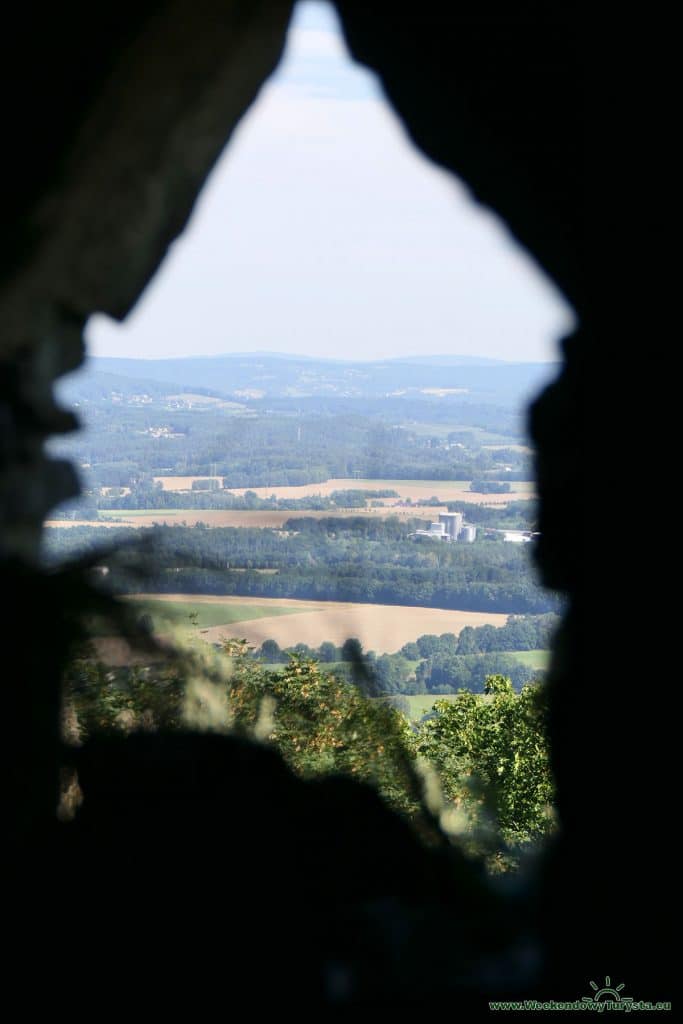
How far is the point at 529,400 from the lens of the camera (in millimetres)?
3047

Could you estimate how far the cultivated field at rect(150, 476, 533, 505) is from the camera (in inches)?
739

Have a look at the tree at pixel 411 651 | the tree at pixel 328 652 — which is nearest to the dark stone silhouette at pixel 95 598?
the tree at pixel 328 652

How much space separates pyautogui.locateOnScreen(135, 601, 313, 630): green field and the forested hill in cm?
2113

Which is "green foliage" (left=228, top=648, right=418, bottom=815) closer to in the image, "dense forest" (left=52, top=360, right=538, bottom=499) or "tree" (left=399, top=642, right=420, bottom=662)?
"dense forest" (left=52, top=360, right=538, bottom=499)

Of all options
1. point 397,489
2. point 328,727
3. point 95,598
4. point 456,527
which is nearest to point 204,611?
point 328,727

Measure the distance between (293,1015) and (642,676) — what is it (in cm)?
131

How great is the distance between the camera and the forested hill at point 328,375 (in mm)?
28734

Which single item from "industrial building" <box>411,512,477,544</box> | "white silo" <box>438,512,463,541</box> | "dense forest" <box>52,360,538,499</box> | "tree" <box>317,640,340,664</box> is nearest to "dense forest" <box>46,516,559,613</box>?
"tree" <box>317,640,340,664</box>

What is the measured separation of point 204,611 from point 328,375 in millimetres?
27304

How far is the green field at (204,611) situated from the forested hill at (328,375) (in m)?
21.1

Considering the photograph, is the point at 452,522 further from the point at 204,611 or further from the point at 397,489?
the point at 204,611

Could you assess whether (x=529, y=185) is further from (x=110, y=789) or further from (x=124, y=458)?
(x=124, y=458)

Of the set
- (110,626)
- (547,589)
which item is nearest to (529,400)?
(547,589)

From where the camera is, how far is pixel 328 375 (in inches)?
1227
